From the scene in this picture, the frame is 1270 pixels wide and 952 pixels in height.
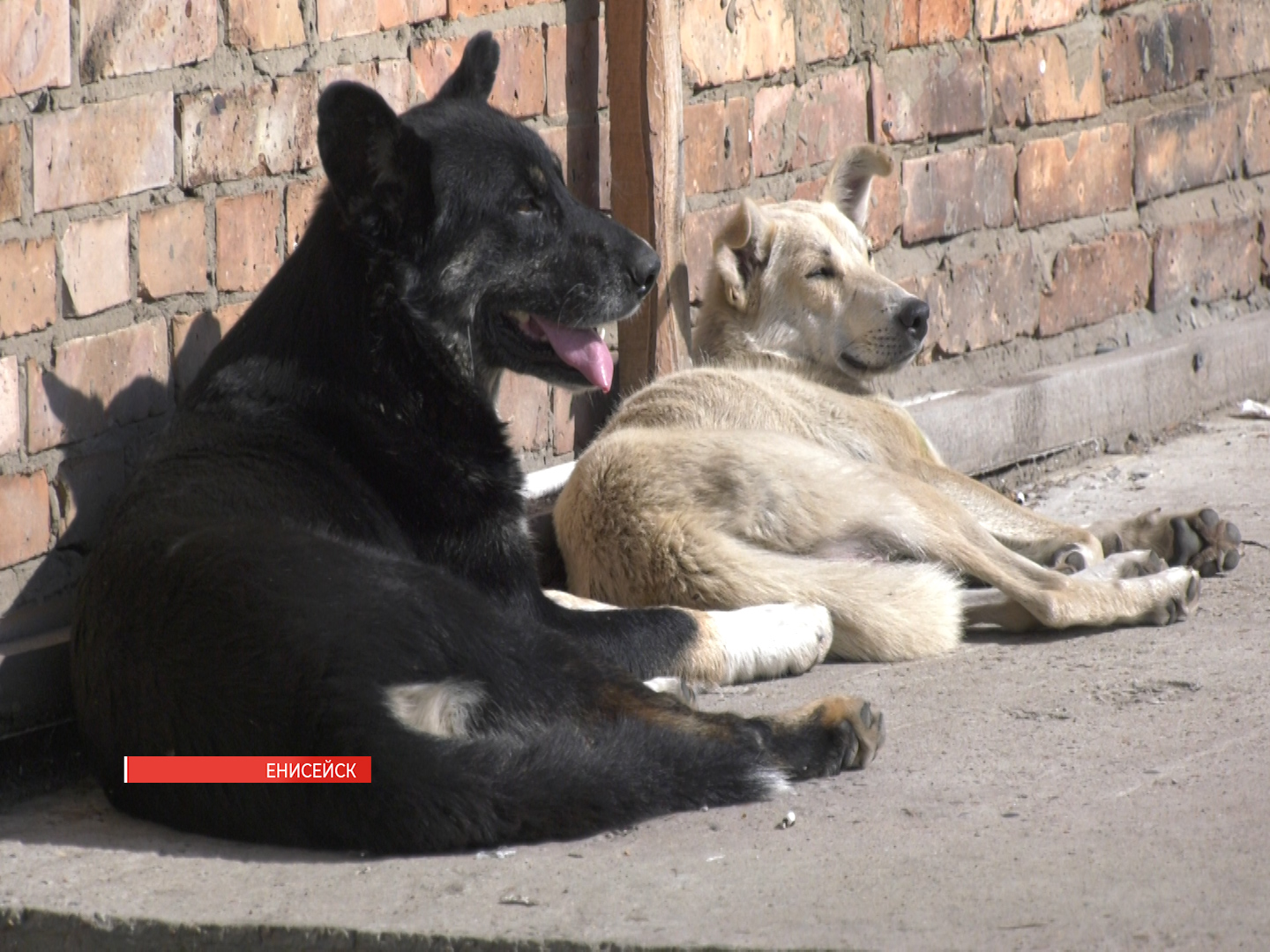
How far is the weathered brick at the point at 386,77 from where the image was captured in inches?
153

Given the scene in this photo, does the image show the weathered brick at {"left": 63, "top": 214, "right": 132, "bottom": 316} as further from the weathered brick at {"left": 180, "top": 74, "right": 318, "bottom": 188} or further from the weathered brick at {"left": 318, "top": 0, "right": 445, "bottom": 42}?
the weathered brick at {"left": 318, "top": 0, "right": 445, "bottom": 42}

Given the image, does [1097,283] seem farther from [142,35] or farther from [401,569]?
[401,569]

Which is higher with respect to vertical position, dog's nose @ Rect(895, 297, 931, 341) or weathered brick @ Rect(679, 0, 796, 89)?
weathered brick @ Rect(679, 0, 796, 89)

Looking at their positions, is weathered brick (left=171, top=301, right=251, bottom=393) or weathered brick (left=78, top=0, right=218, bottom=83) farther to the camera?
weathered brick (left=171, top=301, right=251, bottom=393)

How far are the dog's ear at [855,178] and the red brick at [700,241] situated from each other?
313mm

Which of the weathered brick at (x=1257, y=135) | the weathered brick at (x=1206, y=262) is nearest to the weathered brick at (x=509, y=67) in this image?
the weathered brick at (x=1206, y=262)

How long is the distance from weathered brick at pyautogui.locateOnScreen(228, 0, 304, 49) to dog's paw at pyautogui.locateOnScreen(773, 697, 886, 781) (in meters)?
1.93

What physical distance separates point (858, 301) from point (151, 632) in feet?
8.44

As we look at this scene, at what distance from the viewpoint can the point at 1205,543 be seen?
4250 millimetres

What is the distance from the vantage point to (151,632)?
2.63 metres

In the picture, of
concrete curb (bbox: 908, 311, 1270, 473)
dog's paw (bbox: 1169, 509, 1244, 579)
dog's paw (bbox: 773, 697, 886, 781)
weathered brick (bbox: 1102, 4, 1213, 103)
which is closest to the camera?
dog's paw (bbox: 773, 697, 886, 781)

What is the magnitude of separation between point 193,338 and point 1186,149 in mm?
4240

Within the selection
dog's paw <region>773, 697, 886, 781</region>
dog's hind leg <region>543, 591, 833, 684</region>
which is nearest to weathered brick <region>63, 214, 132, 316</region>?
dog's hind leg <region>543, 591, 833, 684</region>

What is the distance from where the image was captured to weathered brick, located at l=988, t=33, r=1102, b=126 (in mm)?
5664
